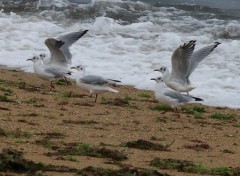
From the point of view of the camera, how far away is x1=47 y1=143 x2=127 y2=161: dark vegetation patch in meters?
5.95

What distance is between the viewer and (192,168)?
583cm

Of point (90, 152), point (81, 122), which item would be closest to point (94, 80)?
point (81, 122)

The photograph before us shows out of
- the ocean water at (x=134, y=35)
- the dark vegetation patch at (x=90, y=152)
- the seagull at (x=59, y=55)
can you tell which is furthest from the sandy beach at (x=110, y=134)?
the ocean water at (x=134, y=35)

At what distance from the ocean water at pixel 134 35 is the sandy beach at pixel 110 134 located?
154cm

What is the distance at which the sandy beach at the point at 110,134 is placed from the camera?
5.67 m

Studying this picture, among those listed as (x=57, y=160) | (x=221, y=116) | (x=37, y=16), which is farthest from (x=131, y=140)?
(x=37, y=16)

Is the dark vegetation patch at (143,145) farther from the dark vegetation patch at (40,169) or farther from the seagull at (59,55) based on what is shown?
the seagull at (59,55)

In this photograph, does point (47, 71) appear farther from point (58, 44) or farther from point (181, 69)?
point (181, 69)

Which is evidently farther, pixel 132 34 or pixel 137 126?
pixel 132 34

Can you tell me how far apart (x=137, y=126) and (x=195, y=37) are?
894cm

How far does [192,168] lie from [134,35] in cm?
1092

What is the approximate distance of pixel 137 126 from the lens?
25.9 ft

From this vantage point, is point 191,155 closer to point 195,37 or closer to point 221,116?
point 221,116

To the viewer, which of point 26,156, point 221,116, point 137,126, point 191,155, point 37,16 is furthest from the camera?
point 37,16
